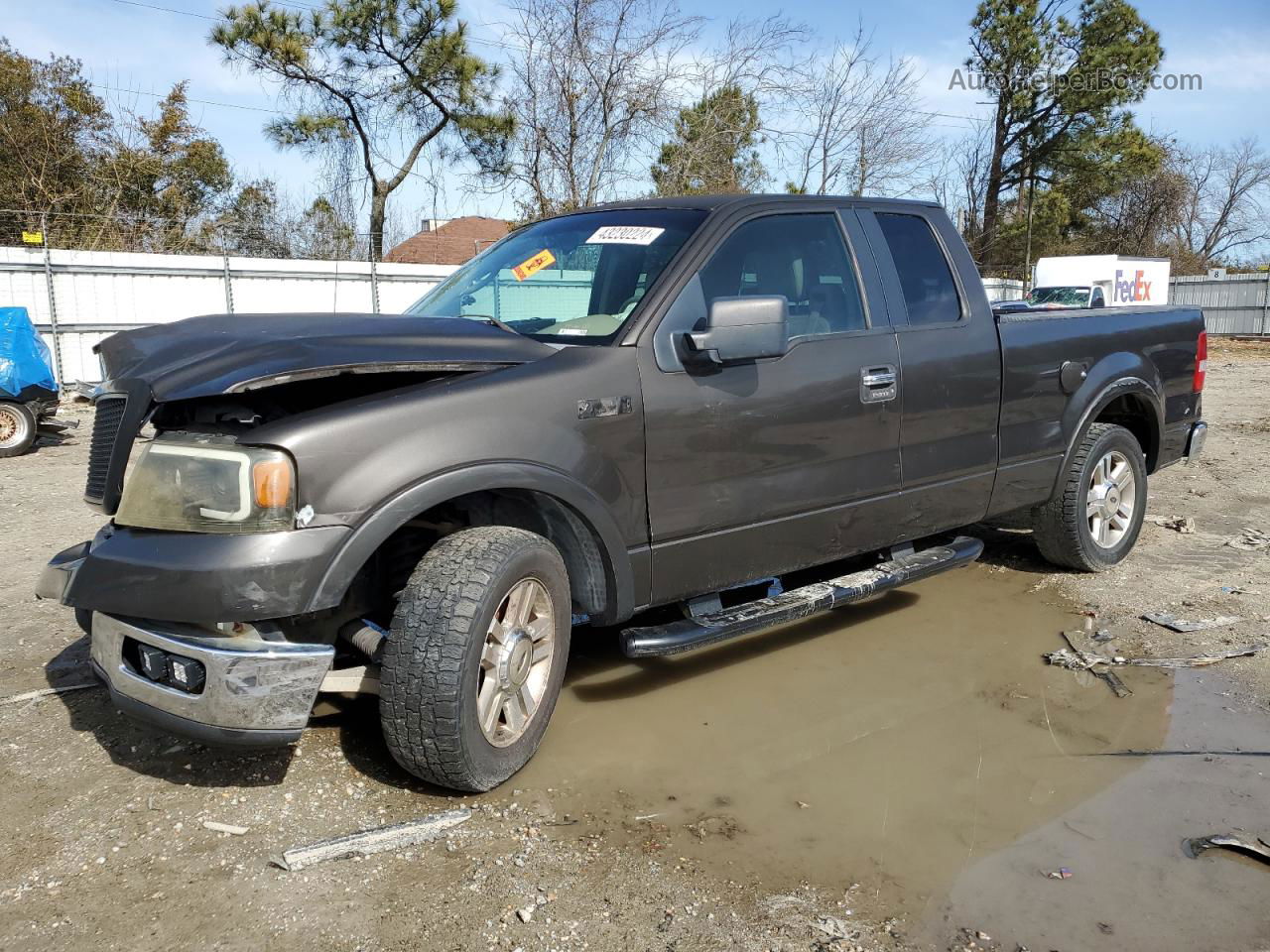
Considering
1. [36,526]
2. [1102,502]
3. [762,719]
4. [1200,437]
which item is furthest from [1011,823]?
[36,526]

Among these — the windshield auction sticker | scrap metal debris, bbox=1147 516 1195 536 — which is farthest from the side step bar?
scrap metal debris, bbox=1147 516 1195 536

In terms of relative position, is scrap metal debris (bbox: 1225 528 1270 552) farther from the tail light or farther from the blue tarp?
the blue tarp

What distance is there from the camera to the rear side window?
4406 mm

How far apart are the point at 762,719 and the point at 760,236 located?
6.12 feet

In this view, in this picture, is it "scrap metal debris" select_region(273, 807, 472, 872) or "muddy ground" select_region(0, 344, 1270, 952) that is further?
"scrap metal debris" select_region(273, 807, 472, 872)

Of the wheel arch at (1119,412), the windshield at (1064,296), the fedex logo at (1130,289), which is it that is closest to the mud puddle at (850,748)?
the wheel arch at (1119,412)

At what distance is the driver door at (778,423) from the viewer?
11.5ft

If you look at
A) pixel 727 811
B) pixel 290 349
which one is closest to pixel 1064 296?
pixel 727 811

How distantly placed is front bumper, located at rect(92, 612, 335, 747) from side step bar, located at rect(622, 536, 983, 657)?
3.69 ft

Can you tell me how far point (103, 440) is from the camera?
317 centimetres

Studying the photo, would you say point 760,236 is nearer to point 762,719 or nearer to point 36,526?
point 762,719

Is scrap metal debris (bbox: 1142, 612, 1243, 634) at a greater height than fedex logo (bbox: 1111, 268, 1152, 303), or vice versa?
fedex logo (bbox: 1111, 268, 1152, 303)

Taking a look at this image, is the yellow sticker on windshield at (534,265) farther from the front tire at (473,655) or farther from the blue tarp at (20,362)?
the blue tarp at (20,362)

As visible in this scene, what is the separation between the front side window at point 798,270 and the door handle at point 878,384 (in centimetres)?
20
